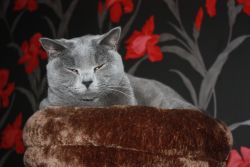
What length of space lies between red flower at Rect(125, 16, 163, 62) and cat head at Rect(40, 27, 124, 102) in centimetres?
39

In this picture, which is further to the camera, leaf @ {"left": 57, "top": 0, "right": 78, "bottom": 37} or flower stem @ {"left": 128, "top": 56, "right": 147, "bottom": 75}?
leaf @ {"left": 57, "top": 0, "right": 78, "bottom": 37}

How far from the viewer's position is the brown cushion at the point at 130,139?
75 centimetres

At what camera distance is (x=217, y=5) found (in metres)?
1.31

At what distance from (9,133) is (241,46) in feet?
3.74

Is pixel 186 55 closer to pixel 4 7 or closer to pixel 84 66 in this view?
pixel 84 66

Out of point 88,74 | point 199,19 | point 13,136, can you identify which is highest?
point 199,19

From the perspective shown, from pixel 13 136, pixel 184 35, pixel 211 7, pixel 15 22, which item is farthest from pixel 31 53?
pixel 211 7

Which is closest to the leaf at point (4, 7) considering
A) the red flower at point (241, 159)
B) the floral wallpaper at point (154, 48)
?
the floral wallpaper at point (154, 48)

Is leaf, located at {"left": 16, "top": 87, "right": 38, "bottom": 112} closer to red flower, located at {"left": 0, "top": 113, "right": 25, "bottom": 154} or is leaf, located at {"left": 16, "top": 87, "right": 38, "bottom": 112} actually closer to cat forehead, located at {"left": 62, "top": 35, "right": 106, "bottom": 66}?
red flower, located at {"left": 0, "top": 113, "right": 25, "bottom": 154}

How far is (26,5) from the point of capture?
1.71 meters

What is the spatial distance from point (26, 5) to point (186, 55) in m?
0.85

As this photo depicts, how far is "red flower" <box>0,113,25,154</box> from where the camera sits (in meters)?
1.66

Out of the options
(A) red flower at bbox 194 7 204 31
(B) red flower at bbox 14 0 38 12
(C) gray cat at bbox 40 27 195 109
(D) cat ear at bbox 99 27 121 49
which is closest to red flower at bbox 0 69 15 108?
(B) red flower at bbox 14 0 38 12

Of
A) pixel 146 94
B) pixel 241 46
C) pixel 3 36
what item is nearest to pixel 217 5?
pixel 241 46
